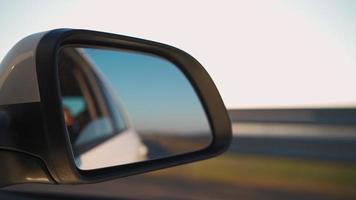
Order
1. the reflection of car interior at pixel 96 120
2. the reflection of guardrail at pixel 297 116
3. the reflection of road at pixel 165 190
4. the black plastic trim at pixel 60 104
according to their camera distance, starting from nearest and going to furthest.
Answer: the black plastic trim at pixel 60 104 → the reflection of car interior at pixel 96 120 → the reflection of road at pixel 165 190 → the reflection of guardrail at pixel 297 116

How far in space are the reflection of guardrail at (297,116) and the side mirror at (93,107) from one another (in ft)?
13.4

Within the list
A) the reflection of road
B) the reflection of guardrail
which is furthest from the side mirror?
the reflection of guardrail

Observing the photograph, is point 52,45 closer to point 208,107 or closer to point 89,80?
point 208,107

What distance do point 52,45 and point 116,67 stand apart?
11.3 feet

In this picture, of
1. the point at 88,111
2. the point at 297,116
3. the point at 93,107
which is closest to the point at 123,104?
the point at 93,107

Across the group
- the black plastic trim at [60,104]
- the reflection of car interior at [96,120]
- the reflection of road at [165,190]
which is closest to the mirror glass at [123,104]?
the reflection of car interior at [96,120]

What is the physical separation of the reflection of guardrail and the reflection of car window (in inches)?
196

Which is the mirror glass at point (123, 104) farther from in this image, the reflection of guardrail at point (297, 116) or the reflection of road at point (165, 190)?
the reflection of guardrail at point (297, 116)

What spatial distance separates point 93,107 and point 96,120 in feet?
0.52

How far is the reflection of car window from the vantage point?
3.95 metres

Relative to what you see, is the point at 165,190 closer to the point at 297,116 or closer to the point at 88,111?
the point at 88,111

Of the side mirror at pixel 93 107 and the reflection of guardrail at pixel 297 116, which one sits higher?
the side mirror at pixel 93 107

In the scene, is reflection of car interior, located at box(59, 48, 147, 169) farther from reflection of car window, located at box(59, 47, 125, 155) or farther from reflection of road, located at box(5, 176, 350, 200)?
reflection of road, located at box(5, 176, 350, 200)

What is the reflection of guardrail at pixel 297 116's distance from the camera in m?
8.98
